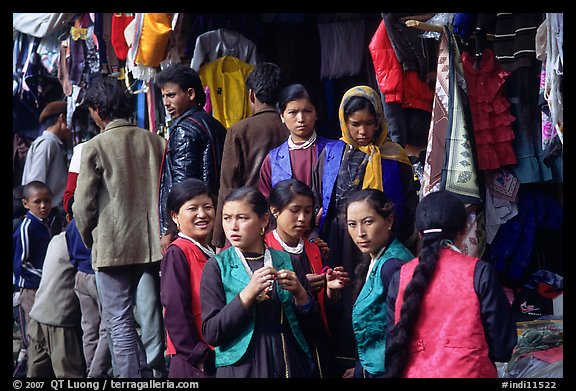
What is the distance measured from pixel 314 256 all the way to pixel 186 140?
4.29 ft

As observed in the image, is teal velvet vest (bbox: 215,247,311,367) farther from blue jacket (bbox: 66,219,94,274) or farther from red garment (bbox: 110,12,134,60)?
red garment (bbox: 110,12,134,60)

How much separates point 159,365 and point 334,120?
7.92 ft

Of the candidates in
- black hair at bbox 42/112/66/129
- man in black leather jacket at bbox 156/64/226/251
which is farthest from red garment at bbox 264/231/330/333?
black hair at bbox 42/112/66/129

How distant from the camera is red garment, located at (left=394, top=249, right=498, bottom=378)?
4.19m

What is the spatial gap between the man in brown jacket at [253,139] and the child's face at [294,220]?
2.70 feet

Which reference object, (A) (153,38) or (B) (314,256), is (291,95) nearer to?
(B) (314,256)

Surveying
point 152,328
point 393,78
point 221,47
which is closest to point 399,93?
point 393,78

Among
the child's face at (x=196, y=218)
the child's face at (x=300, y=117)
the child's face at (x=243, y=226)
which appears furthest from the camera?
the child's face at (x=300, y=117)

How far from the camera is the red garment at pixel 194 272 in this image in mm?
4855

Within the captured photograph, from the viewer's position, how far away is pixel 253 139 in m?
5.88

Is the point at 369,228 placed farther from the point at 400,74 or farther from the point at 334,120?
the point at 334,120

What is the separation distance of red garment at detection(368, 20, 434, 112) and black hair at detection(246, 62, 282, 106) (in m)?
0.80

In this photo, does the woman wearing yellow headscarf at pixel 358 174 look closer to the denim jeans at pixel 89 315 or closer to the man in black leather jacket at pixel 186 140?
the man in black leather jacket at pixel 186 140

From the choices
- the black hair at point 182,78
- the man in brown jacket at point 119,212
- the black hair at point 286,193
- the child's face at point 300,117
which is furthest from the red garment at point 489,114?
the man in brown jacket at point 119,212
